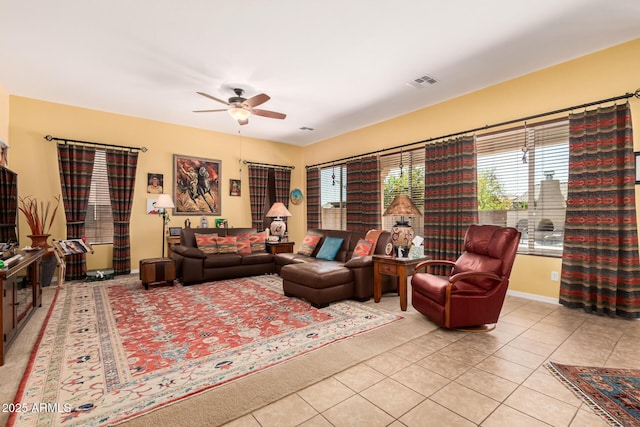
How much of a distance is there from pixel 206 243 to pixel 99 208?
2.18 m

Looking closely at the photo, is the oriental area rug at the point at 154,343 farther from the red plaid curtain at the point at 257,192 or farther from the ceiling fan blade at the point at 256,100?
the red plaid curtain at the point at 257,192

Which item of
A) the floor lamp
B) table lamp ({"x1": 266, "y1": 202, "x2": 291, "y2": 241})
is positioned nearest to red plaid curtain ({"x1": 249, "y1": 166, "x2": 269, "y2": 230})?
table lamp ({"x1": 266, "y1": 202, "x2": 291, "y2": 241})

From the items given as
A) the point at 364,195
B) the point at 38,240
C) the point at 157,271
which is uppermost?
the point at 364,195

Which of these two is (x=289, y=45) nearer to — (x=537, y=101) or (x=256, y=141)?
(x=537, y=101)

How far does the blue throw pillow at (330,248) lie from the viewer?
5016 millimetres

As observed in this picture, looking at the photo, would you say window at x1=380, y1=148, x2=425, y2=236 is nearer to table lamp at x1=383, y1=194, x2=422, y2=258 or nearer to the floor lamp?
table lamp at x1=383, y1=194, x2=422, y2=258

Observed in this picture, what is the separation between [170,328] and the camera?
316cm

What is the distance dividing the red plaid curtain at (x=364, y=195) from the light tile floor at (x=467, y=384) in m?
3.45

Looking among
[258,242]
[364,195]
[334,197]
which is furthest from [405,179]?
[258,242]

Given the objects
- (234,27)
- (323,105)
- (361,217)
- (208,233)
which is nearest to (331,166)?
(361,217)

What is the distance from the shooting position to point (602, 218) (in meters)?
3.48

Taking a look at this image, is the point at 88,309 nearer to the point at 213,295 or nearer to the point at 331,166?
the point at 213,295

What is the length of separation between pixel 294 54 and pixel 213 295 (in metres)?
3.41

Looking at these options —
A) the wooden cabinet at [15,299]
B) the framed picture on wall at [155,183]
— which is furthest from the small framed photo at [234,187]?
the wooden cabinet at [15,299]
